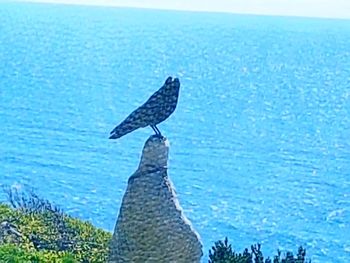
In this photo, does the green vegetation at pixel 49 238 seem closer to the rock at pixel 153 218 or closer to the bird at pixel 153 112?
the rock at pixel 153 218

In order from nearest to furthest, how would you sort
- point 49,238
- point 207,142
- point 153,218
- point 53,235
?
point 153,218, point 49,238, point 53,235, point 207,142

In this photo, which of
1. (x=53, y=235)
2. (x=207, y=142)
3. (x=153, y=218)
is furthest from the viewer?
(x=207, y=142)

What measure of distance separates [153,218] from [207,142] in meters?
39.5

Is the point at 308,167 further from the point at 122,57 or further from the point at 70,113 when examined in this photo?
the point at 122,57

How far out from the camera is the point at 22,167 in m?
39.1

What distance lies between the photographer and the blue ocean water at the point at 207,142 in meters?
33.0

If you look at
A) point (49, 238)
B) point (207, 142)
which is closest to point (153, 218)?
point (49, 238)

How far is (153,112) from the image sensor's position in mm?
9422

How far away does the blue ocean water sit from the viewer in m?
33.0

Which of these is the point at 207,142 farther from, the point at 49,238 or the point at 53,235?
the point at 49,238

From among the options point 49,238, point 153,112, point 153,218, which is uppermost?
point 49,238

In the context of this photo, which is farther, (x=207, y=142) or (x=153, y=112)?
(x=207, y=142)

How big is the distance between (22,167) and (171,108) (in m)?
30.3

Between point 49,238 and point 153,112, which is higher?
point 49,238
